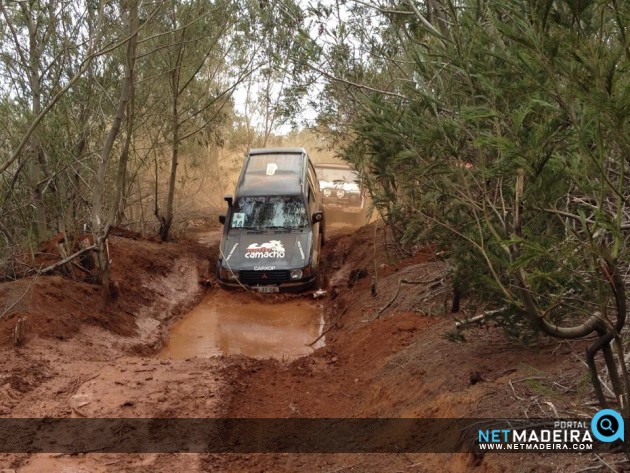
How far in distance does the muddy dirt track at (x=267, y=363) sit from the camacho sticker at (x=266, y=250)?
29.3 inches

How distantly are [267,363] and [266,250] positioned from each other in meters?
3.69

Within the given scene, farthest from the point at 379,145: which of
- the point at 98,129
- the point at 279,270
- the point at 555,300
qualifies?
the point at 98,129

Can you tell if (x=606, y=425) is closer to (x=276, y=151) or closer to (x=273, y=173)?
(x=273, y=173)

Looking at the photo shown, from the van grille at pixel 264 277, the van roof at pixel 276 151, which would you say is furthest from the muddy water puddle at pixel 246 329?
the van roof at pixel 276 151

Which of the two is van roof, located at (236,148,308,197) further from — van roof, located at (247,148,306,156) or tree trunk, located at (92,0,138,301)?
tree trunk, located at (92,0,138,301)

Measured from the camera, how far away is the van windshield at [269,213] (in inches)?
441

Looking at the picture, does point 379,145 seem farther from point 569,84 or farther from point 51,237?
point 51,237

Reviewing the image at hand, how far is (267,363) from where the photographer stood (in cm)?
716

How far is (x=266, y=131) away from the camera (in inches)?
1049

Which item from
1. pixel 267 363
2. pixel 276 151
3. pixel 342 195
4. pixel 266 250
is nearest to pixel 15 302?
pixel 267 363

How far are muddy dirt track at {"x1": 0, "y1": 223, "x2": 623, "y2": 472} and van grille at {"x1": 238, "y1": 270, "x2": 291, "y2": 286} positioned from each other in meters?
0.29

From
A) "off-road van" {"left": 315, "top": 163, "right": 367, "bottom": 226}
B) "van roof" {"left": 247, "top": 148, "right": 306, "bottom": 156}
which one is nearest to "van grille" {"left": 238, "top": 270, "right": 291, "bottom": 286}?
"van roof" {"left": 247, "top": 148, "right": 306, "bottom": 156}

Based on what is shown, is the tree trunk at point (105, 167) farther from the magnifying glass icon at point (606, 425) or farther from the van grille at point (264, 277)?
the magnifying glass icon at point (606, 425)

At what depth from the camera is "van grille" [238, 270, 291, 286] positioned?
1030 cm
